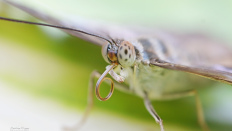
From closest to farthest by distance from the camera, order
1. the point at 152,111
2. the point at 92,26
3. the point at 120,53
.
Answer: the point at 120,53 → the point at 152,111 → the point at 92,26

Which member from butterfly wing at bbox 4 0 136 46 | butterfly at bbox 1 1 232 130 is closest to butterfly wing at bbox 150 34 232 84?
butterfly at bbox 1 1 232 130

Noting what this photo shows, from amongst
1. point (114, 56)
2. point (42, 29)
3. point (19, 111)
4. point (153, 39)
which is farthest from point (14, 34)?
point (153, 39)

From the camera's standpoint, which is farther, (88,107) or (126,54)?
(88,107)

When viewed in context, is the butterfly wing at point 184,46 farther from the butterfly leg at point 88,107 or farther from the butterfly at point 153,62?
the butterfly leg at point 88,107

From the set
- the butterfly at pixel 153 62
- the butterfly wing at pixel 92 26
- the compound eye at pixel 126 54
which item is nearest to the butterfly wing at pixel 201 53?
the butterfly at pixel 153 62

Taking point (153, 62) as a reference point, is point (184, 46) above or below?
above

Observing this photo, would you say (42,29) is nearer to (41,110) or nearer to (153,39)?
(41,110)

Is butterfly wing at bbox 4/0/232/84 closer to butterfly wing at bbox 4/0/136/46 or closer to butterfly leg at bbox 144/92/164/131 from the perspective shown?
butterfly wing at bbox 4/0/136/46

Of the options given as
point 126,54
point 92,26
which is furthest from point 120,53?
point 92,26

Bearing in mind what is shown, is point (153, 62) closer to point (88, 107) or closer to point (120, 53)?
point (120, 53)
